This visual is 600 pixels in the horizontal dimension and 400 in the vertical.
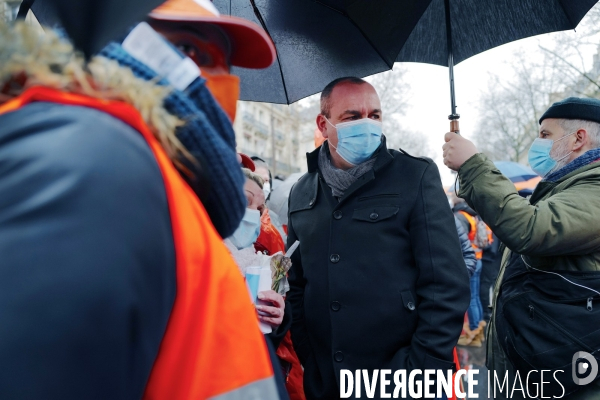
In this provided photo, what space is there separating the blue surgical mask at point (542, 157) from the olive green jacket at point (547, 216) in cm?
43

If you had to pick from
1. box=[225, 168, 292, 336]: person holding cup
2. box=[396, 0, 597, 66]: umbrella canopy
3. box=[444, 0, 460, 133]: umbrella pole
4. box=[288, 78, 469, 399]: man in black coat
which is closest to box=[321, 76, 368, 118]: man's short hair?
box=[288, 78, 469, 399]: man in black coat

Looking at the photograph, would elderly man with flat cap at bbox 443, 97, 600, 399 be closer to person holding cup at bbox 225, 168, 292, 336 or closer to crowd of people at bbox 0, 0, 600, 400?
person holding cup at bbox 225, 168, 292, 336

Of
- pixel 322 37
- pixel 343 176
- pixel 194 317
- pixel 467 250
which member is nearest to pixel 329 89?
pixel 322 37

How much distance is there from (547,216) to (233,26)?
6.46ft

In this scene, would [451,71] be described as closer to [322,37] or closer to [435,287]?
[322,37]

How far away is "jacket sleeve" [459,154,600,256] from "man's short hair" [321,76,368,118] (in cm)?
87

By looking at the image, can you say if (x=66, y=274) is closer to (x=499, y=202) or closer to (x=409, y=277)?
(x=409, y=277)

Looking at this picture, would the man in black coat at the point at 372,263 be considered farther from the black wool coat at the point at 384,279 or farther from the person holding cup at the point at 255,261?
the person holding cup at the point at 255,261

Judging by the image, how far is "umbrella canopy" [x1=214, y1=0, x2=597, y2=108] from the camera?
271 cm

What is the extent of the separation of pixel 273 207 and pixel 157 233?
4830 millimetres

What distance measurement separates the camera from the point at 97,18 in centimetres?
86

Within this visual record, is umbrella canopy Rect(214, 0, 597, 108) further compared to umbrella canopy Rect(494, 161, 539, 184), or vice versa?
umbrella canopy Rect(494, 161, 539, 184)

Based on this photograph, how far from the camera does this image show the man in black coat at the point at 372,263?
225 cm

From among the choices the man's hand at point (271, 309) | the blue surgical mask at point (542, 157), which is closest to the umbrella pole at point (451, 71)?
the blue surgical mask at point (542, 157)
